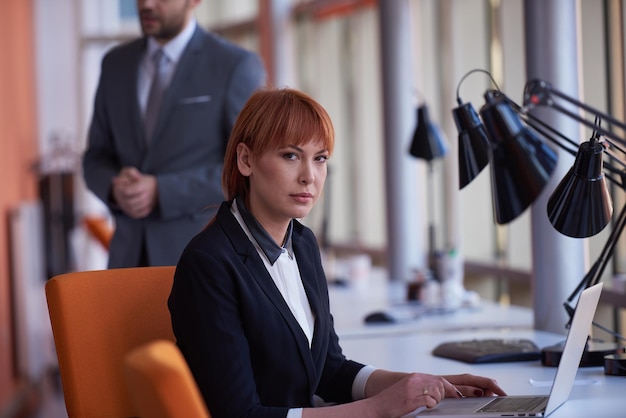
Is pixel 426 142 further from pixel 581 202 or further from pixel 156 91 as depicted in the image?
pixel 581 202

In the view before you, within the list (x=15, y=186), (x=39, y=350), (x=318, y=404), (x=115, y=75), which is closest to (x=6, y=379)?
(x=39, y=350)

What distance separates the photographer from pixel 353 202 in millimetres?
7902

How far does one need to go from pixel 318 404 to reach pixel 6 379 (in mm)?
4502

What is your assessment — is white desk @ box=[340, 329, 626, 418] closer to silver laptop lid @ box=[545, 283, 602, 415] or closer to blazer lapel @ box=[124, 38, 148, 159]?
silver laptop lid @ box=[545, 283, 602, 415]

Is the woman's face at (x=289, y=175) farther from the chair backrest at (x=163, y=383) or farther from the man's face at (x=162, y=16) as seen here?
the man's face at (x=162, y=16)

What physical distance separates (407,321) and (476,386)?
1298 millimetres

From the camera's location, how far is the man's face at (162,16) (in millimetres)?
2902

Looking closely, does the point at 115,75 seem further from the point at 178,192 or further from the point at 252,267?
the point at 252,267

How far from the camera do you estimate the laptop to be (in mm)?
1721

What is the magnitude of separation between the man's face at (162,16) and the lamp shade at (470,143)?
983mm

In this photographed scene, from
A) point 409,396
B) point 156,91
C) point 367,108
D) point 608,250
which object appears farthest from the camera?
point 367,108

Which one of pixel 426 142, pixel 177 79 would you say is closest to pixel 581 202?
pixel 177 79

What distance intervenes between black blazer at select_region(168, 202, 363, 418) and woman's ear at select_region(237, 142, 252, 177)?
0.08m

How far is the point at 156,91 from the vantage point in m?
3.04
